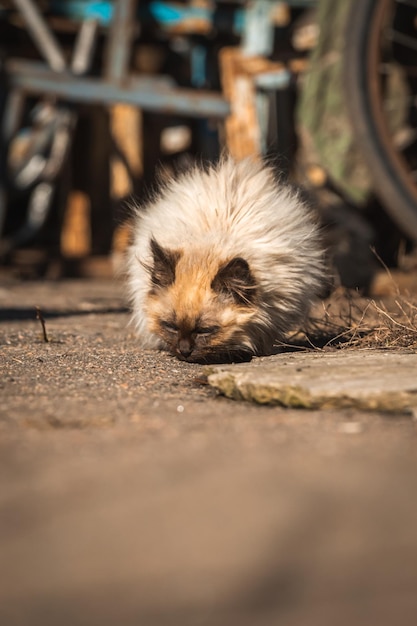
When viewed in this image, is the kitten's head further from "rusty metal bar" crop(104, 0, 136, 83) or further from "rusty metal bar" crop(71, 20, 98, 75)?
"rusty metal bar" crop(71, 20, 98, 75)

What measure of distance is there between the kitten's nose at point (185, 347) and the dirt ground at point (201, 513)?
3.10 ft

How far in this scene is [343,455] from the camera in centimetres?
277

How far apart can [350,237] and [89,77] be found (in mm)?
3199

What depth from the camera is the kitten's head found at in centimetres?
462

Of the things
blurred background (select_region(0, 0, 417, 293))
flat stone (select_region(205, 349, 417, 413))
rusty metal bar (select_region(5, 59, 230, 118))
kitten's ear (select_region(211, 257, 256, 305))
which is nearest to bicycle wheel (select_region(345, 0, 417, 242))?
blurred background (select_region(0, 0, 417, 293))

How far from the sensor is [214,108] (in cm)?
886

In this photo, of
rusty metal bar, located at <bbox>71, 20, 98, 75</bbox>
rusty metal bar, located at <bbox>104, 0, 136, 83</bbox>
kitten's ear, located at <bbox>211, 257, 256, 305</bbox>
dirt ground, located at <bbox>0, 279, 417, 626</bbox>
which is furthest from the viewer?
rusty metal bar, located at <bbox>71, 20, 98, 75</bbox>

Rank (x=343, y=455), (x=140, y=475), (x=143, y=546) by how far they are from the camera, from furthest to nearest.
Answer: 1. (x=343, y=455)
2. (x=140, y=475)
3. (x=143, y=546)

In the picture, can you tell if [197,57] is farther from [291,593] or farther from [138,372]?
[291,593]

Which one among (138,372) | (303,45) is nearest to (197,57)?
(303,45)

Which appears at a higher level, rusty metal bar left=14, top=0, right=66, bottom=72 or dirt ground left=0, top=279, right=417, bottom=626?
rusty metal bar left=14, top=0, right=66, bottom=72

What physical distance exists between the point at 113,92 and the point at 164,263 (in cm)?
446

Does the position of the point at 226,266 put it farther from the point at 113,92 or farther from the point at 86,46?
the point at 86,46

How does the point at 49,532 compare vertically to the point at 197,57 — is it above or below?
below
